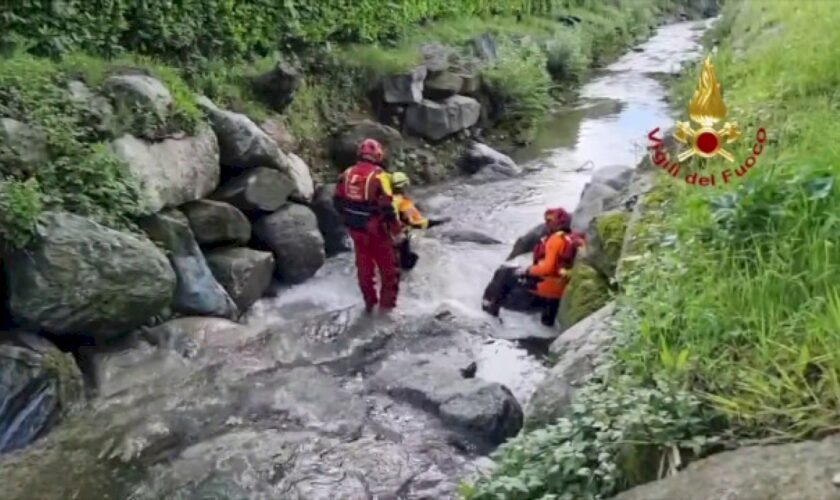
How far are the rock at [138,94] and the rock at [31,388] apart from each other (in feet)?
9.68

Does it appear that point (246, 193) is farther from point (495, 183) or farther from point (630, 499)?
point (630, 499)

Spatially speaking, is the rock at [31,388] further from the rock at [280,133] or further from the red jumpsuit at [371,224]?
the rock at [280,133]

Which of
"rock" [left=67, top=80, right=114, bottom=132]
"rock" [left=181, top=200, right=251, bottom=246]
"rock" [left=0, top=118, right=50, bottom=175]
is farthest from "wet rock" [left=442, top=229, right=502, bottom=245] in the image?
"rock" [left=0, top=118, right=50, bottom=175]

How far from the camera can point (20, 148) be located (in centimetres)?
794

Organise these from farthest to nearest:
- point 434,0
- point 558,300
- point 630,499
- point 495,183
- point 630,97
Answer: point 630,97 < point 434,0 < point 495,183 < point 558,300 < point 630,499

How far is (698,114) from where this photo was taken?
16.4ft

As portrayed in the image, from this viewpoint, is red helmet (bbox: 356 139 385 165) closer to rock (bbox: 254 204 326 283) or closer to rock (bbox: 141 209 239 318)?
rock (bbox: 254 204 326 283)

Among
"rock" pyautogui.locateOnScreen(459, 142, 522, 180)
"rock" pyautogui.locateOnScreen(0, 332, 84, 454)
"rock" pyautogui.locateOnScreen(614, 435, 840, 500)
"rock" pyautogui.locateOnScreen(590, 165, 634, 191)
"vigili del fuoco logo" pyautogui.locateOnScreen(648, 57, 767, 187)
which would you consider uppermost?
"vigili del fuoco logo" pyautogui.locateOnScreen(648, 57, 767, 187)

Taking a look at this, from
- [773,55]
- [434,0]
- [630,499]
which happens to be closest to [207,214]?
[773,55]

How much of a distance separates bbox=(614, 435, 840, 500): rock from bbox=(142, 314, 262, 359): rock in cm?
535

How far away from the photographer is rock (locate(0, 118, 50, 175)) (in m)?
7.80

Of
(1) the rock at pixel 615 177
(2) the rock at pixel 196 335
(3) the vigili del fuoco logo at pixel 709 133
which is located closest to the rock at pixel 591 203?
(1) the rock at pixel 615 177

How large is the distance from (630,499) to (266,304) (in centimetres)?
675

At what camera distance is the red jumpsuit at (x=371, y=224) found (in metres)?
9.17
